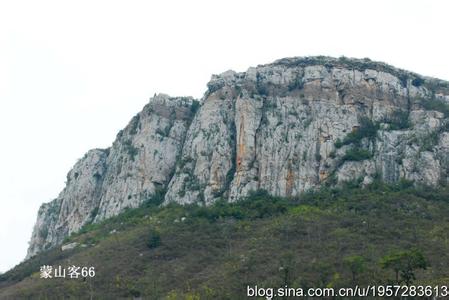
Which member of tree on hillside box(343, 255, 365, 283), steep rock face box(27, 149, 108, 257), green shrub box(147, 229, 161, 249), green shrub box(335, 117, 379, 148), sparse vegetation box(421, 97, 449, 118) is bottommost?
tree on hillside box(343, 255, 365, 283)

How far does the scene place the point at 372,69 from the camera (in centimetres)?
9800

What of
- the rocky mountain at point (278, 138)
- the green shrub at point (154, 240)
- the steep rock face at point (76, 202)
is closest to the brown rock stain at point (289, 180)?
the rocky mountain at point (278, 138)

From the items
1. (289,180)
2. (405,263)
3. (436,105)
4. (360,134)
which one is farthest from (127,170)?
(405,263)

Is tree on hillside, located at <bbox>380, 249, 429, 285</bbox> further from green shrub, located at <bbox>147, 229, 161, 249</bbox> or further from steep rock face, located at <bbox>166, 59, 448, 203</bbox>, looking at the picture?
steep rock face, located at <bbox>166, 59, 448, 203</bbox>

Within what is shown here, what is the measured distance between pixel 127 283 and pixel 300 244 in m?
18.0

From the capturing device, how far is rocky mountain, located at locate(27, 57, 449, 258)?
86.9 meters

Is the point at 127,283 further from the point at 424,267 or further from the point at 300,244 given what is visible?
the point at 424,267

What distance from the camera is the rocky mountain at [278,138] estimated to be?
86.9m

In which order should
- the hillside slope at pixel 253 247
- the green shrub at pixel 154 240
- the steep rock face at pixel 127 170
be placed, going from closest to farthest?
1. the hillside slope at pixel 253 247
2. the green shrub at pixel 154 240
3. the steep rock face at pixel 127 170

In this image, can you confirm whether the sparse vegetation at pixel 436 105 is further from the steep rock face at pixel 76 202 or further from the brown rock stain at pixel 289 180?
the steep rock face at pixel 76 202

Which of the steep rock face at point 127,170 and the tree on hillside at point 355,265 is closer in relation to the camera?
the tree on hillside at point 355,265

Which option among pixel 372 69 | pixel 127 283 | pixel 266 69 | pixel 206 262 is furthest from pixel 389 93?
pixel 127 283

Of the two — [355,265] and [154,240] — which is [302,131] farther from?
[355,265]

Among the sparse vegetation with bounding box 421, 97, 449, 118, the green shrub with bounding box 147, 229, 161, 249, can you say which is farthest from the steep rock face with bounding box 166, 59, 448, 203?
the green shrub with bounding box 147, 229, 161, 249
